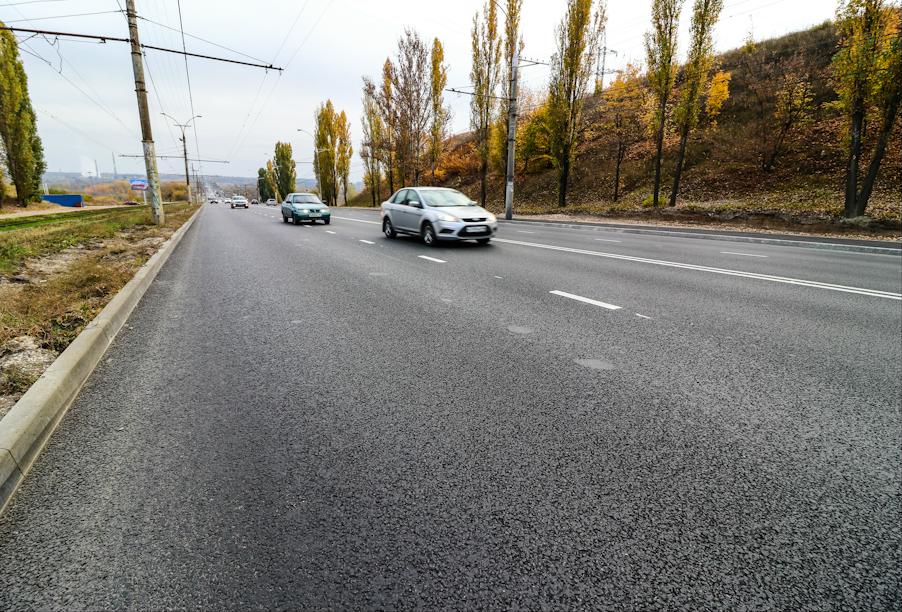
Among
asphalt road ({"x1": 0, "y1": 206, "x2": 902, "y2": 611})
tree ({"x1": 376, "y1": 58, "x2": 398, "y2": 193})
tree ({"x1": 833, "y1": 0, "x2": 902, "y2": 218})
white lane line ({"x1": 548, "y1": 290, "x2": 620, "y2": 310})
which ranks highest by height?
tree ({"x1": 376, "y1": 58, "x2": 398, "y2": 193})

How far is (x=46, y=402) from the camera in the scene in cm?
267

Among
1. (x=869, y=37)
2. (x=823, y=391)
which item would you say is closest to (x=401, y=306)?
(x=823, y=391)

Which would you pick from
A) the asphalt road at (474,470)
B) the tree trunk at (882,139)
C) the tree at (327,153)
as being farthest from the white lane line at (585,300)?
the tree at (327,153)

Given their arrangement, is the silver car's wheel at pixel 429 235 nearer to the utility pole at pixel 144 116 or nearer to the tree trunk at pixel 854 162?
the utility pole at pixel 144 116

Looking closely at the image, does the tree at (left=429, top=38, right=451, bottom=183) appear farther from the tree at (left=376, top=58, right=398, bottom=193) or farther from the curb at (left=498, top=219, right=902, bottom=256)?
the curb at (left=498, top=219, right=902, bottom=256)

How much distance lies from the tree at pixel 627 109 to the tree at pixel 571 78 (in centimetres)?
300

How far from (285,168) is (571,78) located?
240 ft

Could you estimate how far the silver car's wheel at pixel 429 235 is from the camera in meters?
11.6

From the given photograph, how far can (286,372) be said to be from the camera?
3.51m

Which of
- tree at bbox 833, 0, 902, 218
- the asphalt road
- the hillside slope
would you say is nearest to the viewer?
the asphalt road

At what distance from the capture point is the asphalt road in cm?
161

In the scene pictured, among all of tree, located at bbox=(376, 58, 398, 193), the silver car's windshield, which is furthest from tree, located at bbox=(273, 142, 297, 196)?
the silver car's windshield

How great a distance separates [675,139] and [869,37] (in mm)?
19111

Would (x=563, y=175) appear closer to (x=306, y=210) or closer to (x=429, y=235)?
(x=306, y=210)
